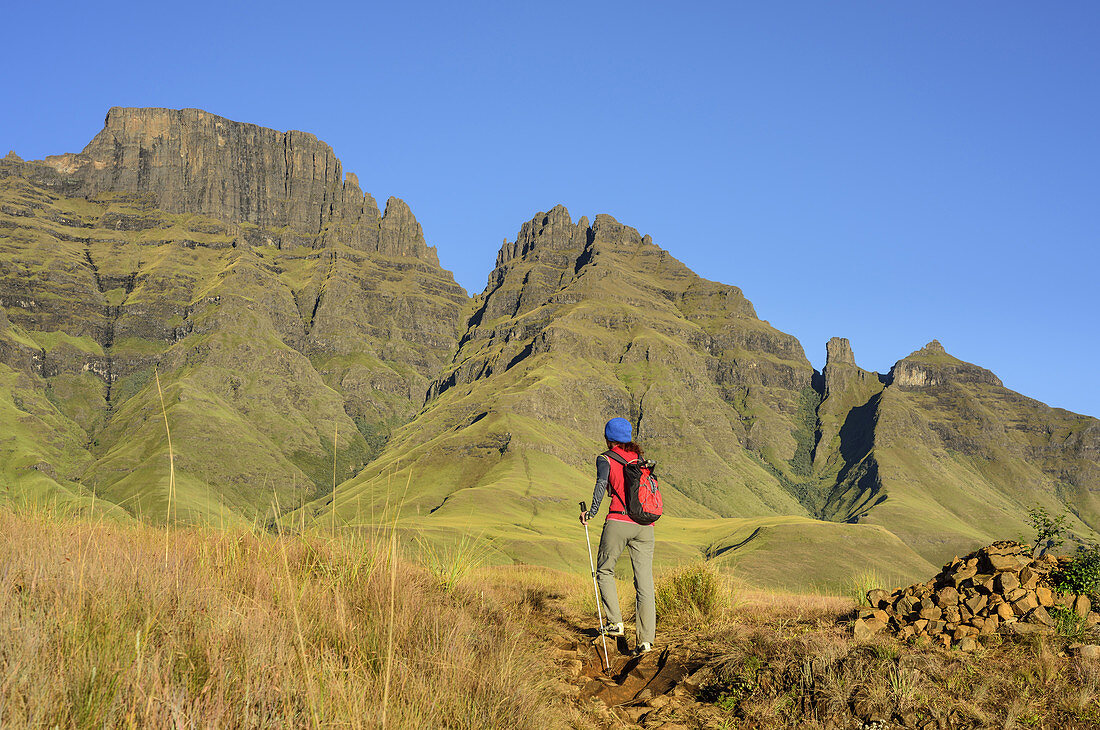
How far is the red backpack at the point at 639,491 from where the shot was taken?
28.2ft

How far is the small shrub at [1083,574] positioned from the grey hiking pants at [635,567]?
442cm

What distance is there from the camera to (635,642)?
29.8ft

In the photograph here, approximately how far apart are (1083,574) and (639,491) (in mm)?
4853

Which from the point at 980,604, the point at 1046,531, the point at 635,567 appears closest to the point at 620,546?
the point at 635,567

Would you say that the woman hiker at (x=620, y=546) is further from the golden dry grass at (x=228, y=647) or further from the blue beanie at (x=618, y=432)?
the golden dry grass at (x=228, y=647)

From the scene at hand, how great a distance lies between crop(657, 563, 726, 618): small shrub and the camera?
985 cm

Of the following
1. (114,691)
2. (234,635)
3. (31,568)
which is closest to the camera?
(114,691)

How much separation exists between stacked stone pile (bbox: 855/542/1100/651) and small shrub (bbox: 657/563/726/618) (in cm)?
201

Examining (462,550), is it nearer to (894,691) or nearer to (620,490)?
(620,490)

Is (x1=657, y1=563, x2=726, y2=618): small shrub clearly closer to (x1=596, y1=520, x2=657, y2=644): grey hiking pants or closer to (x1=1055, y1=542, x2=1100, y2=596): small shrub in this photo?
(x1=596, y1=520, x2=657, y2=644): grey hiking pants

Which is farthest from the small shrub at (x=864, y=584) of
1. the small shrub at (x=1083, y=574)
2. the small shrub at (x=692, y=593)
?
the small shrub at (x=1083, y=574)

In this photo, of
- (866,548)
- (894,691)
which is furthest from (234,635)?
(866,548)

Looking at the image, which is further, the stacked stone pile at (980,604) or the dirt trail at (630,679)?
the stacked stone pile at (980,604)

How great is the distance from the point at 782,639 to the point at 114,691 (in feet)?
19.3
